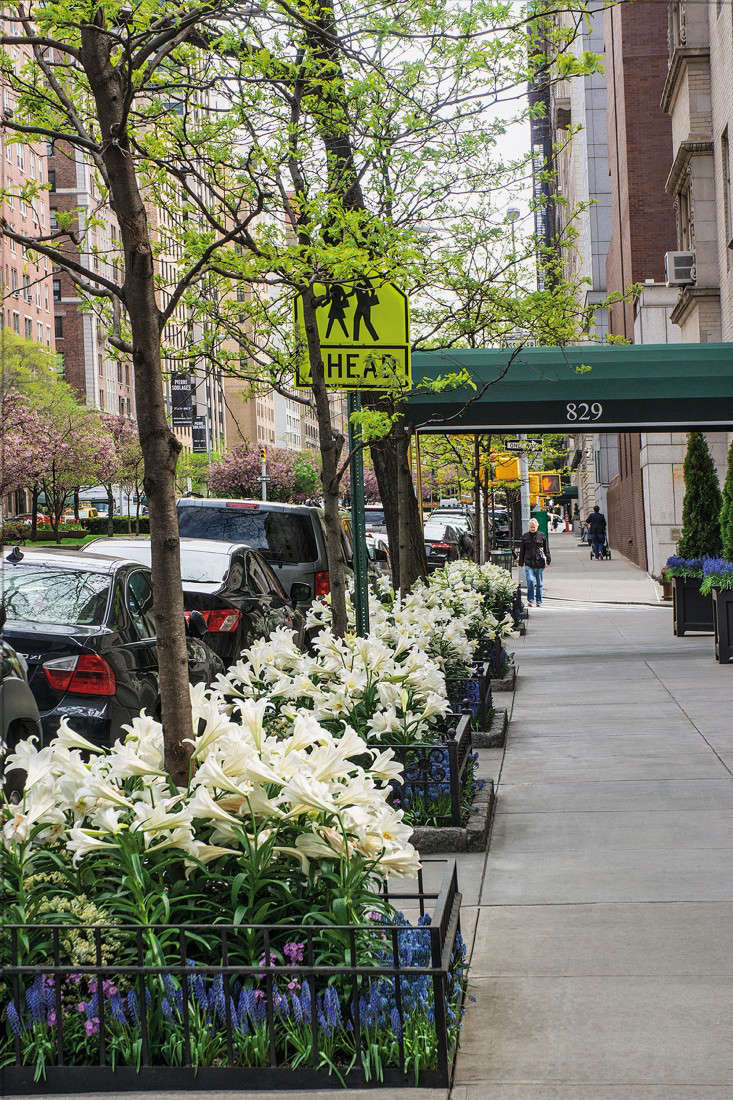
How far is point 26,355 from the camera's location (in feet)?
162

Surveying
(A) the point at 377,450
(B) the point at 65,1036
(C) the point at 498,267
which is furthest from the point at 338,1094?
(C) the point at 498,267

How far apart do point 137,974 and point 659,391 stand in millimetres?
15499

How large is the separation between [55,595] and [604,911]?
440 centimetres

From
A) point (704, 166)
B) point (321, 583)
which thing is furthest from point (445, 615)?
point (704, 166)

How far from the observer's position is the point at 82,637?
8.34 metres

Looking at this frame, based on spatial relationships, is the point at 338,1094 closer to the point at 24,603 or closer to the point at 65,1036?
the point at 65,1036

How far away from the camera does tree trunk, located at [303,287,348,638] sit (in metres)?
9.30

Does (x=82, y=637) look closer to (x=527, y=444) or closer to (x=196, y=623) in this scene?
(x=196, y=623)

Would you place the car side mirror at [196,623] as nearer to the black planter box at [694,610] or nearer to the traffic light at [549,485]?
the black planter box at [694,610]

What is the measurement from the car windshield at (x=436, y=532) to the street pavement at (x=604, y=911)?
78.7 feet

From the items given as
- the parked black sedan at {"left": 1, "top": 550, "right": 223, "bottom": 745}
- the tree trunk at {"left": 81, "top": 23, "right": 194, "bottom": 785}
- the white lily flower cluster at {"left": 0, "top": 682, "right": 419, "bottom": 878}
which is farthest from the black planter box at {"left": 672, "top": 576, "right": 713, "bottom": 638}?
the white lily flower cluster at {"left": 0, "top": 682, "right": 419, "bottom": 878}

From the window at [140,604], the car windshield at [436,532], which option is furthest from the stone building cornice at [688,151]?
the window at [140,604]

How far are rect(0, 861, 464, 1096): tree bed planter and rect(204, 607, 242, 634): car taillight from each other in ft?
28.4

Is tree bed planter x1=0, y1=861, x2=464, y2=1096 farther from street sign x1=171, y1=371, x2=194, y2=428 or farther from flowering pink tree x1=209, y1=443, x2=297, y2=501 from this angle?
flowering pink tree x1=209, y1=443, x2=297, y2=501
